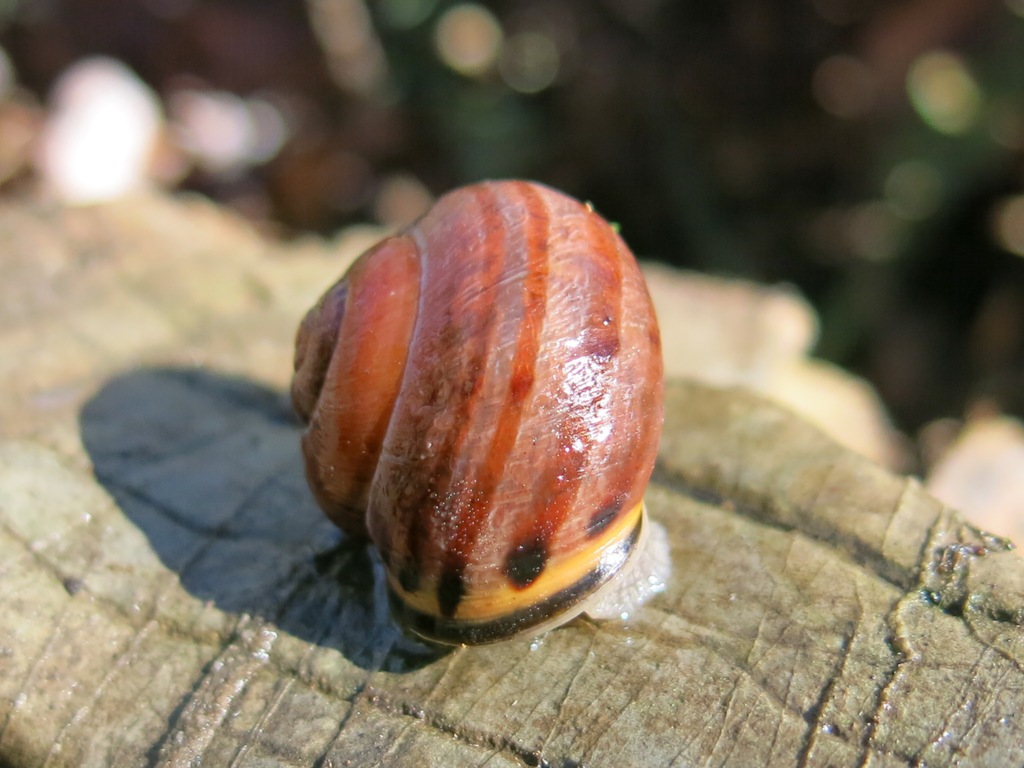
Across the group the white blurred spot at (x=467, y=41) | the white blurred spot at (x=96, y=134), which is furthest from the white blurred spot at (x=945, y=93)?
the white blurred spot at (x=96, y=134)

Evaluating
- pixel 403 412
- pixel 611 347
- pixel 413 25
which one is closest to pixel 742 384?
pixel 611 347

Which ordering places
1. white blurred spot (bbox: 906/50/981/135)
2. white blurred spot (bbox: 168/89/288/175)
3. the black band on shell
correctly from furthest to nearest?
white blurred spot (bbox: 168/89/288/175) → white blurred spot (bbox: 906/50/981/135) → the black band on shell

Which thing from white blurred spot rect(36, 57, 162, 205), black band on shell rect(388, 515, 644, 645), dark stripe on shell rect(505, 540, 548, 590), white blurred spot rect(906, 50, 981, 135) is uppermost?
white blurred spot rect(906, 50, 981, 135)

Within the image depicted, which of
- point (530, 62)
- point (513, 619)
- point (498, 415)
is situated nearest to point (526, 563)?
point (513, 619)

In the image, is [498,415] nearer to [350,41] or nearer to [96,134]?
[350,41]

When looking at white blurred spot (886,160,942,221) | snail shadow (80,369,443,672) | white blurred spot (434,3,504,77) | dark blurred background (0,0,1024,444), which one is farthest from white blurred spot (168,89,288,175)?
white blurred spot (886,160,942,221)

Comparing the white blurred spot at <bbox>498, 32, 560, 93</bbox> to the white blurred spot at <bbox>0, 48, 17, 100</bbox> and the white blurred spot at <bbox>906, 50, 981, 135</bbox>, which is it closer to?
the white blurred spot at <bbox>906, 50, 981, 135</bbox>

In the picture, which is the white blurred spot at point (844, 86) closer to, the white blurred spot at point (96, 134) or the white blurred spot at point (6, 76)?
the white blurred spot at point (96, 134)
